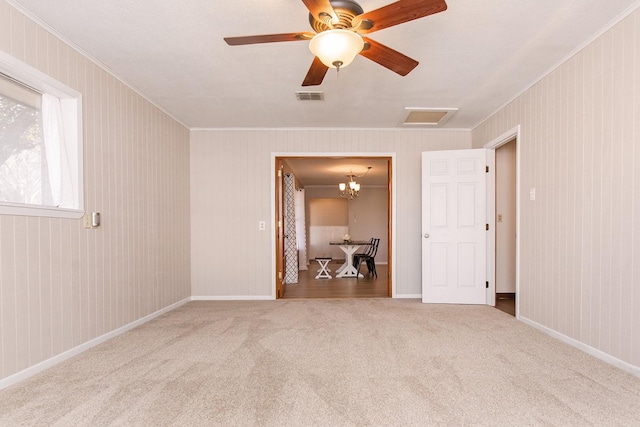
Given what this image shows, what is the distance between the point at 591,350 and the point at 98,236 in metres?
4.28

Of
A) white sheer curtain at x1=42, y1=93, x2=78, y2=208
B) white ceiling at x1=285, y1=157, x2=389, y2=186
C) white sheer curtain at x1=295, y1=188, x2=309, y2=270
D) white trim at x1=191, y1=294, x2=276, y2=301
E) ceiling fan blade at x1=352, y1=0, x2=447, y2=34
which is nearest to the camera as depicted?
ceiling fan blade at x1=352, y1=0, x2=447, y2=34

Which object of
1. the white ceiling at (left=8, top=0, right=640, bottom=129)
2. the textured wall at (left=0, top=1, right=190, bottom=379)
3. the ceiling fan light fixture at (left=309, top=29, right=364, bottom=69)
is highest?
the white ceiling at (left=8, top=0, right=640, bottom=129)

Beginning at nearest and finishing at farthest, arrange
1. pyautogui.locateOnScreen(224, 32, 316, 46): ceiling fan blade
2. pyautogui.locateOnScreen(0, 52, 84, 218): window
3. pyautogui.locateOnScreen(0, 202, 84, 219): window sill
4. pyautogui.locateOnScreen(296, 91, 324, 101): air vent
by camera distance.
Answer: pyautogui.locateOnScreen(224, 32, 316, 46): ceiling fan blade, pyautogui.locateOnScreen(0, 202, 84, 219): window sill, pyautogui.locateOnScreen(0, 52, 84, 218): window, pyautogui.locateOnScreen(296, 91, 324, 101): air vent

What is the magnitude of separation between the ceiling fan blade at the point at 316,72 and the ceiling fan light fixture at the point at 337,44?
31cm

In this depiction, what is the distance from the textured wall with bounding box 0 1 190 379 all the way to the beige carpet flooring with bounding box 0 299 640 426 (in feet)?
0.95

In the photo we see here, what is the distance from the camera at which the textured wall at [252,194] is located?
5582mm

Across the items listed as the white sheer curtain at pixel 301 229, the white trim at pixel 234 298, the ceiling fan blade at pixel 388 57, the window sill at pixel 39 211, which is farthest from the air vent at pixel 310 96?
the white sheer curtain at pixel 301 229

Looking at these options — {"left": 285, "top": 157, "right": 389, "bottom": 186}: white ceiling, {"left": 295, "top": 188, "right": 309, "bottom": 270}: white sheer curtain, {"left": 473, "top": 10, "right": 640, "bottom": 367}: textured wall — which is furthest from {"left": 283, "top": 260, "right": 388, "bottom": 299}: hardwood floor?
{"left": 473, "top": 10, "right": 640, "bottom": 367}: textured wall

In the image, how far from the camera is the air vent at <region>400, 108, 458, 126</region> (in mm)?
4785

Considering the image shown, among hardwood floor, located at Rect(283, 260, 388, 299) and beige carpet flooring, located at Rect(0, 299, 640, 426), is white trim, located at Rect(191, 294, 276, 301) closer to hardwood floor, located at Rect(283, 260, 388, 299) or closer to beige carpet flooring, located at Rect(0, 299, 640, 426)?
hardwood floor, located at Rect(283, 260, 388, 299)

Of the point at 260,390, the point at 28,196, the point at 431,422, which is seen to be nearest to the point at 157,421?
the point at 260,390

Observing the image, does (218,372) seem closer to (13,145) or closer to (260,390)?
(260,390)

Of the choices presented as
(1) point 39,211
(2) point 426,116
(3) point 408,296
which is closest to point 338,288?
(3) point 408,296

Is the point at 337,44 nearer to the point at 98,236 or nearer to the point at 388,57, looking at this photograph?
the point at 388,57
